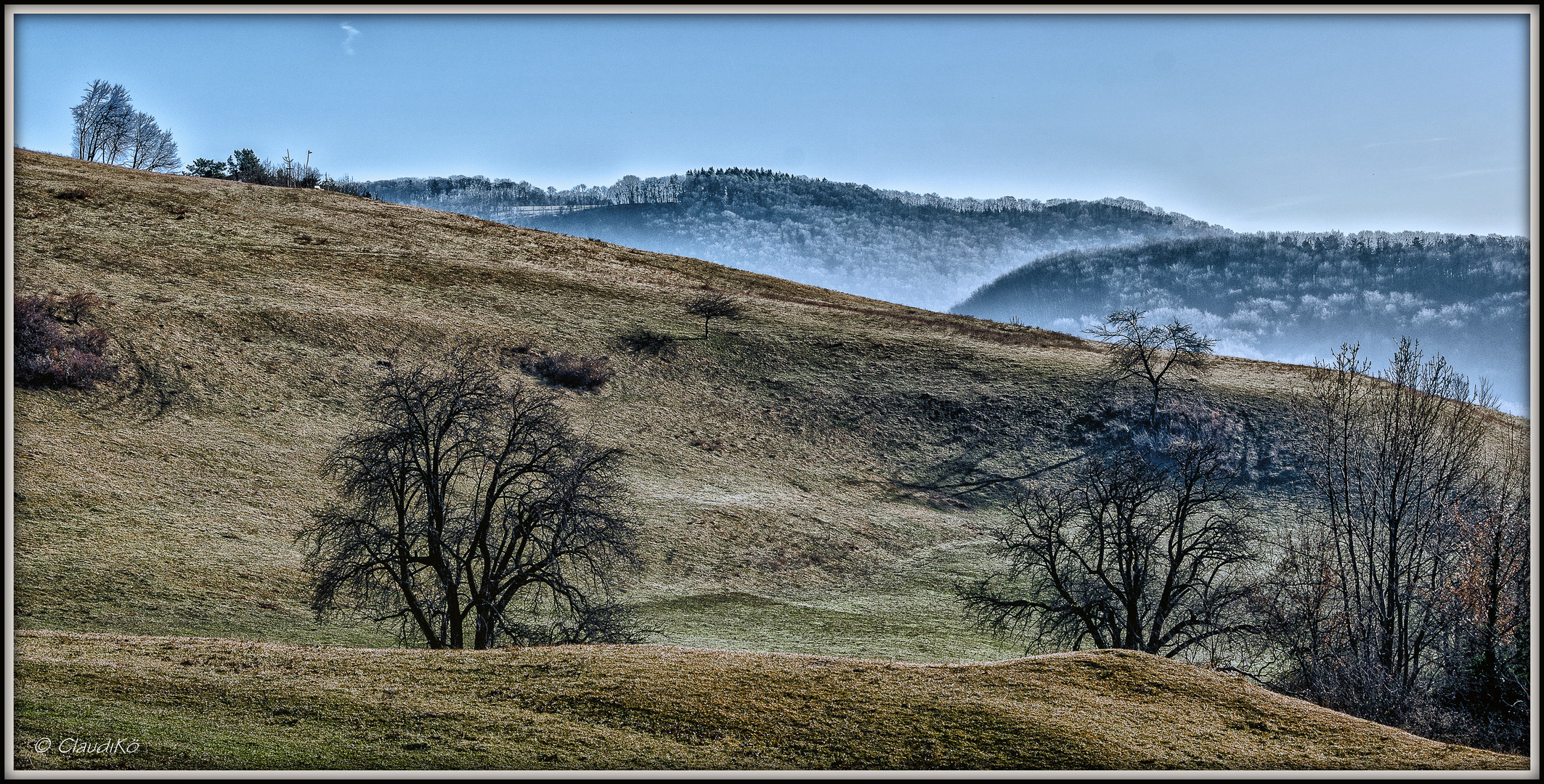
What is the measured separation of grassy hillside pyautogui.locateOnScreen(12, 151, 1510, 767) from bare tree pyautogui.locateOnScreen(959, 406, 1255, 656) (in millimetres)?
3374

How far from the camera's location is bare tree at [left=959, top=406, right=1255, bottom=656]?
30.6 meters

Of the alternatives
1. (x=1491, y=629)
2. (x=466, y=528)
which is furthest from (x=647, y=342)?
(x=1491, y=629)

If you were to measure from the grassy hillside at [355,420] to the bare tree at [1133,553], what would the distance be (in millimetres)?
3374

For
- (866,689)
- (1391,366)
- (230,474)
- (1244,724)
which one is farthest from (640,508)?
(1391,366)

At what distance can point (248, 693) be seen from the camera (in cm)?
1681

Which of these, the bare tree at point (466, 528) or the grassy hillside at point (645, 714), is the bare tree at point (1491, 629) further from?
the bare tree at point (466, 528)

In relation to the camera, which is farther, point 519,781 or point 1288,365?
point 1288,365

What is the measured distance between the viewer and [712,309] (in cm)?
7619

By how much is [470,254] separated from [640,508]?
1747 inches

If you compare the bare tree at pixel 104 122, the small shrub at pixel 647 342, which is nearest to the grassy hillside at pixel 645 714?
the small shrub at pixel 647 342

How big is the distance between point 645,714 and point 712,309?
199 ft

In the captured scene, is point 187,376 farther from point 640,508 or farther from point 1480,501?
point 1480,501

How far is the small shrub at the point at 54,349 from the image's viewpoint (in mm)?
43250

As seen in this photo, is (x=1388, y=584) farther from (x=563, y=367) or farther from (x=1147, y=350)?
(x=563, y=367)
